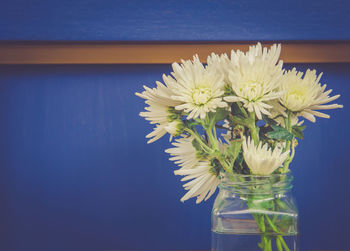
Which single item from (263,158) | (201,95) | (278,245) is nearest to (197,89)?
(201,95)

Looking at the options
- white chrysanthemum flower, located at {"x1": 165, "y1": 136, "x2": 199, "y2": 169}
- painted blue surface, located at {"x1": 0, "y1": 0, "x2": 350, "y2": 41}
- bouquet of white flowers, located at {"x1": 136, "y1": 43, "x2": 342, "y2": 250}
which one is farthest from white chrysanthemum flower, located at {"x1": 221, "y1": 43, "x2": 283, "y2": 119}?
painted blue surface, located at {"x1": 0, "y1": 0, "x2": 350, "y2": 41}

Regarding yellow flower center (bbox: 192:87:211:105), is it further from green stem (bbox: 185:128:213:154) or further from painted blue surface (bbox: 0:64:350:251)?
painted blue surface (bbox: 0:64:350:251)

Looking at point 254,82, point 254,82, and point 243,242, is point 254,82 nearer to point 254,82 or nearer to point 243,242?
point 254,82

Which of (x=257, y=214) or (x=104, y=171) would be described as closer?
(x=257, y=214)

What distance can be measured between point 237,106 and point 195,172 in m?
0.11

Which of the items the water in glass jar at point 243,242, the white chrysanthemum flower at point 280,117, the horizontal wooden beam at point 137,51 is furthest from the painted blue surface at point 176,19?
the water in glass jar at point 243,242

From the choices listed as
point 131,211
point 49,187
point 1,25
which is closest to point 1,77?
point 1,25

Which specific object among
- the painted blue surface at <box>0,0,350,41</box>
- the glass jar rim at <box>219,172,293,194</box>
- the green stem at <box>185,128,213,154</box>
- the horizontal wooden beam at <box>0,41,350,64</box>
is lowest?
the glass jar rim at <box>219,172,293,194</box>

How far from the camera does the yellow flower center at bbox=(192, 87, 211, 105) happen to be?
0.40m

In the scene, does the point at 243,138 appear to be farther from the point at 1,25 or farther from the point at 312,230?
the point at 1,25

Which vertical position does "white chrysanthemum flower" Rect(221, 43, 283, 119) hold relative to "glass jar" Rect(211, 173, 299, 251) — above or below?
above

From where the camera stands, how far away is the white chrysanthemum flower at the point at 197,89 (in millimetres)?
401

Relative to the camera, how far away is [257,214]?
1.38ft

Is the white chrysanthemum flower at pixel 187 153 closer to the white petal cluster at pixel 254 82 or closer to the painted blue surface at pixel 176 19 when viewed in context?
the white petal cluster at pixel 254 82
